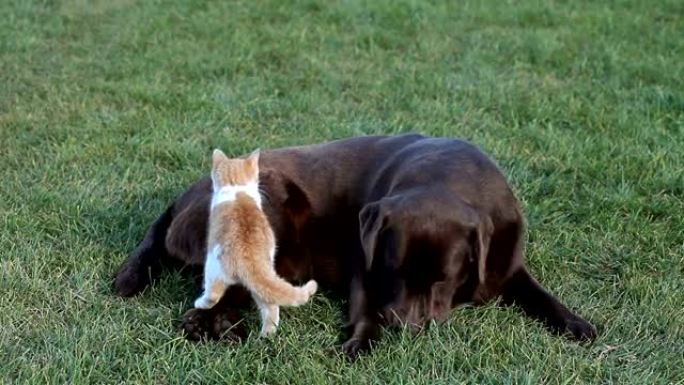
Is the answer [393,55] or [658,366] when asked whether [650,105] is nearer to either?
[393,55]

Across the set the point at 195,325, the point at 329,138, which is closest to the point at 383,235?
the point at 195,325

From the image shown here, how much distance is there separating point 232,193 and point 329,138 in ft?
6.99

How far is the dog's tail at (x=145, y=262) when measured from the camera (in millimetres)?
3816

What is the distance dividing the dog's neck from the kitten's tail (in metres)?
0.33

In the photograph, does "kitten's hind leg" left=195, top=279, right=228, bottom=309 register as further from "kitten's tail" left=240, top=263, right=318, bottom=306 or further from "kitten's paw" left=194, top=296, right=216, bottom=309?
"kitten's tail" left=240, top=263, right=318, bottom=306

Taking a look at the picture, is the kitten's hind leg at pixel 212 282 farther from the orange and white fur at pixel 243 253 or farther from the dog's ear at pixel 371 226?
the dog's ear at pixel 371 226

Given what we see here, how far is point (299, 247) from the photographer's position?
399 cm

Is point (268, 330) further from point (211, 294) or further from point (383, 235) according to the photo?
point (383, 235)

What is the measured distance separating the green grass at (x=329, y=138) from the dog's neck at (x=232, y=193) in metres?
0.44

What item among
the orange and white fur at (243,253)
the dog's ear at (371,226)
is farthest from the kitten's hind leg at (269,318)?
the dog's ear at (371,226)

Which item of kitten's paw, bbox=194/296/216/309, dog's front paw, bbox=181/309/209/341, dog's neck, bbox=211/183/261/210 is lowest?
dog's front paw, bbox=181/309/209/341

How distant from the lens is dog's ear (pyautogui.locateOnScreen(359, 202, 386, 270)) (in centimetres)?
338

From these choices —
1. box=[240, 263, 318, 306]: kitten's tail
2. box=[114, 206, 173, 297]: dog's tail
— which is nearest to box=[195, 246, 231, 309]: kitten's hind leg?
box=[240, 263, 318, 306]: kitten's tail

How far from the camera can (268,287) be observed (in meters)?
3.36
